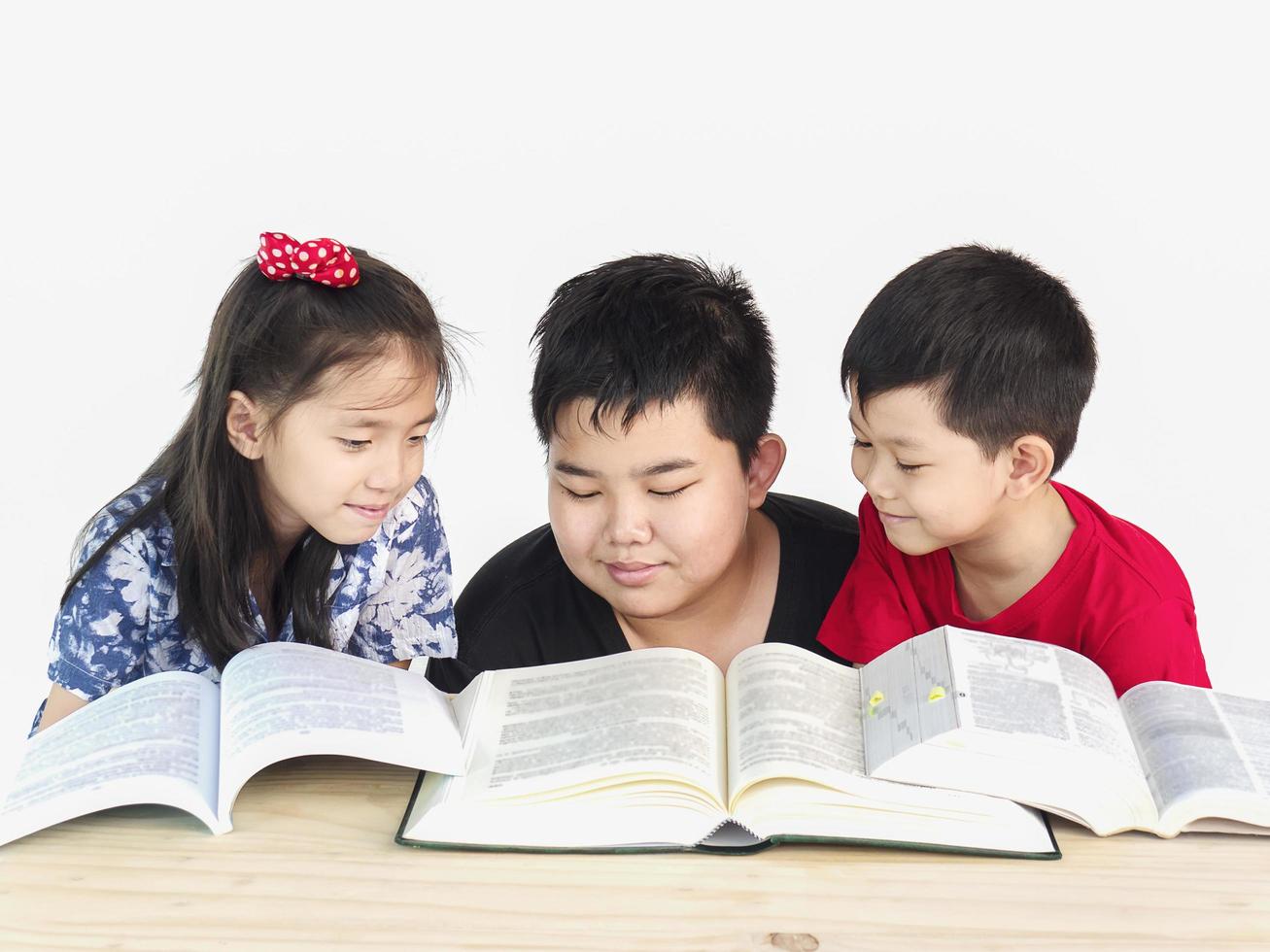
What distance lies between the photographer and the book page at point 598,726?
98 cm

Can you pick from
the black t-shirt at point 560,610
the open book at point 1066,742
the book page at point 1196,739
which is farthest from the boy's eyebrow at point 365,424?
the book page at point 1196,739

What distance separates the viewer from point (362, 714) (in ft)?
3.42

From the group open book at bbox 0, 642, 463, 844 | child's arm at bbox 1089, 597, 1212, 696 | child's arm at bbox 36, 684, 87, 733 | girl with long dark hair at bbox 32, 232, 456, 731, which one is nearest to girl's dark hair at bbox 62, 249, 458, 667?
girl with long dark hair at bbox 32, 232, 456, 731

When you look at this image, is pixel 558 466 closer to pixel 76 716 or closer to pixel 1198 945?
pixel 76 716

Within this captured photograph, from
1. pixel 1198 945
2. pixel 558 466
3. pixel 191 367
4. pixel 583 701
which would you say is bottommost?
pixel 1198 945

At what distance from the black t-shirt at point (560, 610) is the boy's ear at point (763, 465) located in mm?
131

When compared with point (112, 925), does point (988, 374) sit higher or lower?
higher

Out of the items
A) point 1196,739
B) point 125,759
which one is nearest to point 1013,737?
point 1196,739

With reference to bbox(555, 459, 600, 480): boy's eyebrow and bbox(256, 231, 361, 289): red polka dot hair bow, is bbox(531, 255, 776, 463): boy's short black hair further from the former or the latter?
bbox(256, 231, 361, 289): red polka dot hair bow

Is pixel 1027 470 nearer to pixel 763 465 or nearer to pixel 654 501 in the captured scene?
pixel 763 465

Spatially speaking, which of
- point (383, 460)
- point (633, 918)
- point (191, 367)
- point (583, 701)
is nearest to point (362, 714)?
point (583, 701)

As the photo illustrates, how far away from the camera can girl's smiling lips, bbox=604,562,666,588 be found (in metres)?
1.46

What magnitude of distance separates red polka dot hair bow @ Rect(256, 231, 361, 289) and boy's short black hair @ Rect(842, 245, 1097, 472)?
553 mm

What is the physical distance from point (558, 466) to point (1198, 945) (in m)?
0.78
